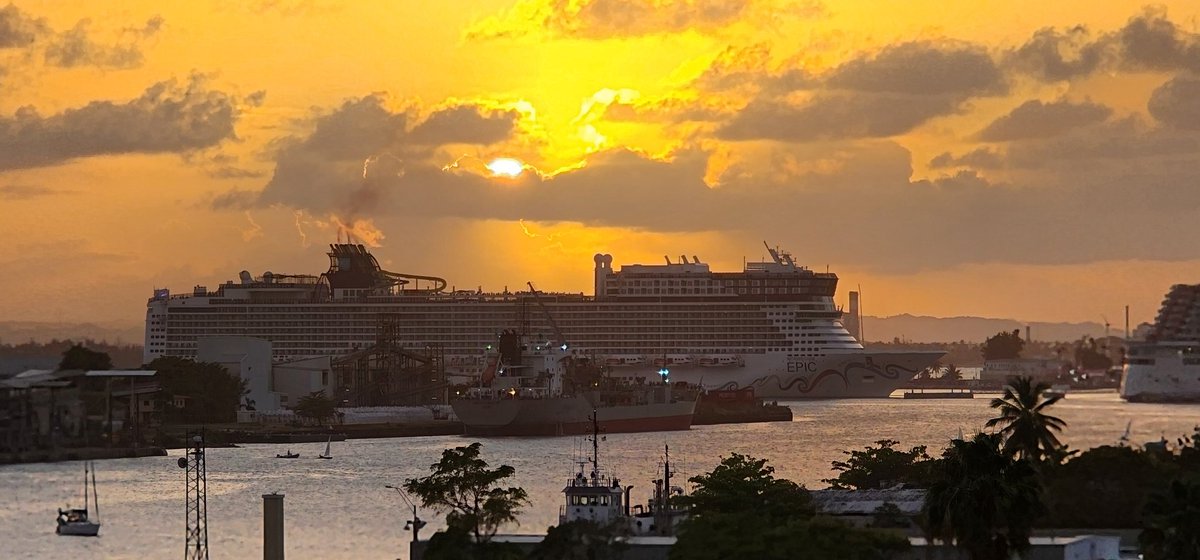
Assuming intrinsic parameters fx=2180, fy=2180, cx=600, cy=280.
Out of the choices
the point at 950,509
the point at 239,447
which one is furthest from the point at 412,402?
the point at 950,509

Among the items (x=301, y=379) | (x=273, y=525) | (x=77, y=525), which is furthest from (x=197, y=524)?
(x=301, y=379)

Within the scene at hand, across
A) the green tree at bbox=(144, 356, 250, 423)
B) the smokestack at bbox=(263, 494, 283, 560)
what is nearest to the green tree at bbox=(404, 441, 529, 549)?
the smokestack at bbox=(263, 494, 283, 560)

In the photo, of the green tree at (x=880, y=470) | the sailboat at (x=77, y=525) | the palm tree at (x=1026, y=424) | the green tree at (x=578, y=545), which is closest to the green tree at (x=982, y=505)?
the green tree at (x=578, y=545)

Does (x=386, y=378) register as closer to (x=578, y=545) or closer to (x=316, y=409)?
(x=316, y=409)

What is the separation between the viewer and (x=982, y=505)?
45.2 meters

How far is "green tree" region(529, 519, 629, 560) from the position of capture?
53.2 m

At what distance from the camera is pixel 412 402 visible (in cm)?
18562

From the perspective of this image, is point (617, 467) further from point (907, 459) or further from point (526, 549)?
point (526, 549)

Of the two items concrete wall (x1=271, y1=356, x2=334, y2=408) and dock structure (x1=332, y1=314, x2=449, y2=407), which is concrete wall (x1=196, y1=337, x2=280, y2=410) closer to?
concrete wall (x1=271, y1=356, x2=334, y2=408)

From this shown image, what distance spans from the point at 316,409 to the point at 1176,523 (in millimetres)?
129912

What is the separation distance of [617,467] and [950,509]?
6845cm

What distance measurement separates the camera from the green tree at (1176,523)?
4559 cm

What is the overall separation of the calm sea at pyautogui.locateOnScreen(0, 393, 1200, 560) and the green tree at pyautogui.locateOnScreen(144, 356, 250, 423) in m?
17.6

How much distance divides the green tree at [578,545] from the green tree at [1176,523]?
12917mm
